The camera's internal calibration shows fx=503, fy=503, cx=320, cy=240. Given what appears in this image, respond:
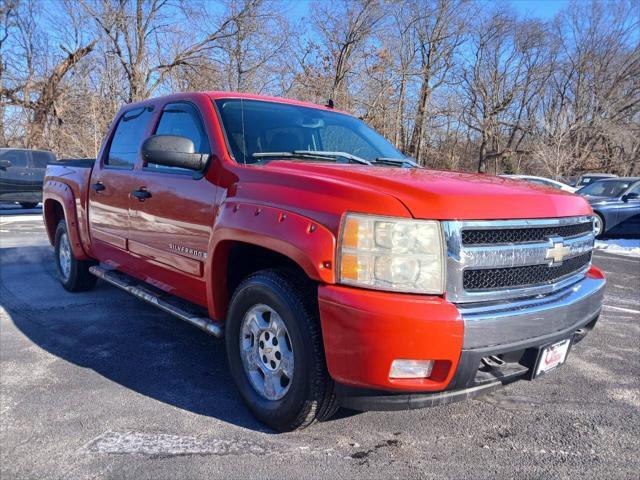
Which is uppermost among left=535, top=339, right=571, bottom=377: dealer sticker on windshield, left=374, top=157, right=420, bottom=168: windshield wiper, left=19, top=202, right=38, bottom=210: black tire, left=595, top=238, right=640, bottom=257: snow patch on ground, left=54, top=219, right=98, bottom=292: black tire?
left=374, top=157, right=420, bottom=168: windshield wiper

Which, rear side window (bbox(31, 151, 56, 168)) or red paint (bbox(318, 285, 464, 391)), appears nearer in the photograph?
red paint (bbox(318, 285, 464, 391))

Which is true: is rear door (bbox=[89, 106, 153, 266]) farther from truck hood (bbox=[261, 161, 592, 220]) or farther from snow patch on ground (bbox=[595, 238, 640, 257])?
snow patch on ground (bbox=[595, 238, 640, 257])

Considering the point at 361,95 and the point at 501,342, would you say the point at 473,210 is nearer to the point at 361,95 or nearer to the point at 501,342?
the point at 501,342

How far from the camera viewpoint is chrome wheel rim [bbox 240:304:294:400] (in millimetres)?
2684

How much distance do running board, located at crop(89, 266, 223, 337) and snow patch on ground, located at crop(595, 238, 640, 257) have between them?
30.2ft

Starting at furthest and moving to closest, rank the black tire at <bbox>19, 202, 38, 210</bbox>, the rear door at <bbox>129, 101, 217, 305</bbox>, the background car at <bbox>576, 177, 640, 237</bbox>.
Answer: the black tire at <bbox>19, 202, 38, 210</bbox>, the background car at <bbox>576, 177, 640, 237</bbox>, the rear door at <bbox>129, 101, 217, 305</bbox>

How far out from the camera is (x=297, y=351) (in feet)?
8.09

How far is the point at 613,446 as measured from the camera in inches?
106

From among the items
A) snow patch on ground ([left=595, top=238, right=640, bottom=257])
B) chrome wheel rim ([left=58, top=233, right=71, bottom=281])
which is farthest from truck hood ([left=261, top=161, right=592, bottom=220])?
snow patch on ground ([left=595, top=238, right=640, bottom=257])

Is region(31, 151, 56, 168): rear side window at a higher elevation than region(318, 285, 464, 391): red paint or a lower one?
higher

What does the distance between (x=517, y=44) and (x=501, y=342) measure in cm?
4252

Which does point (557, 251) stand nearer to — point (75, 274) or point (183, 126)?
point (183, 126)

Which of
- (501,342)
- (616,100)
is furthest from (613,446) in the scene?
(616,100)

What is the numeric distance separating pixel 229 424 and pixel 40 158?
1534 cm
